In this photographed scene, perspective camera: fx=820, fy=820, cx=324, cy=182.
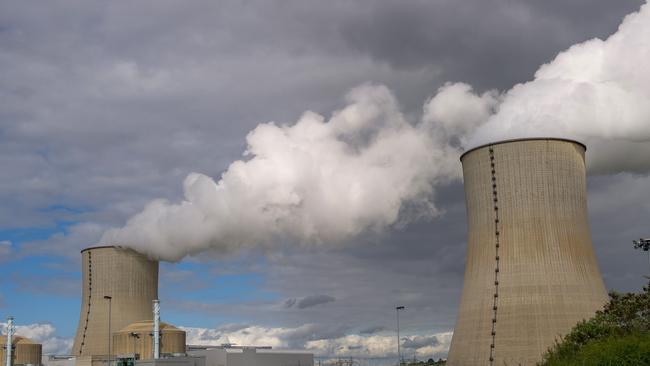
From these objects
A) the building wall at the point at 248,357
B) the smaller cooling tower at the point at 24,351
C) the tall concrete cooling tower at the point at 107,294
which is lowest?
the building wall at the point at 248,357

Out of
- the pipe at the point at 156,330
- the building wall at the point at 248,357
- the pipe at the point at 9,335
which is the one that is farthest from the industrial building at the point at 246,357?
the pipe at the point at 9,335

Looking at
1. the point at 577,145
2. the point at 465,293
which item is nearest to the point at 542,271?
the point at 465,293

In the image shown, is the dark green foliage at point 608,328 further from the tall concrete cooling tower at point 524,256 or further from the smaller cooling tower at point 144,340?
the smaller cooling tower at point 144,340

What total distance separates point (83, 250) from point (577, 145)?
32.7 meters

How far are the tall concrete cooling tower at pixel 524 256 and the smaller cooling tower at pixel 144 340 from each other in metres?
21.0

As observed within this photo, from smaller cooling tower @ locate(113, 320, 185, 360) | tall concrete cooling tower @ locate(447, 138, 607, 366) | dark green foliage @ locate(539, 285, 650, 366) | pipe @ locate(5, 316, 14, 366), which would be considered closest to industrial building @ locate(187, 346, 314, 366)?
smaller cooling tower @ locate(113, 320, 185, 360)

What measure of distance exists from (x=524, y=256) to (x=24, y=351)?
4075 centimetres

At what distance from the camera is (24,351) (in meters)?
59.8

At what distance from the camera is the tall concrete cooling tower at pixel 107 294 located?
51.6 m

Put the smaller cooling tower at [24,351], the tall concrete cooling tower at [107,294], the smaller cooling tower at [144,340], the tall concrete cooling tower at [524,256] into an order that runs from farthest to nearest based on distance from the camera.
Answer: the smaller cooling tower at [24,351], the tall concrete cooling tower at [107,294], the smaller cooling tower at [144,340], the tall concrete cooling tower at [524,256]

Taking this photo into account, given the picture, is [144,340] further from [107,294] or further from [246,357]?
[246,357]

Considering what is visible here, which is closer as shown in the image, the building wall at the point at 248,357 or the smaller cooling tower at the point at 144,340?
the smaller cooling tower at the point at 144,340

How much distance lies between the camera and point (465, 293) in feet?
117

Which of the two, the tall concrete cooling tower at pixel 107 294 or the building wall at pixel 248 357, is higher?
the tall concrete cooling tower at pixel 107 294
